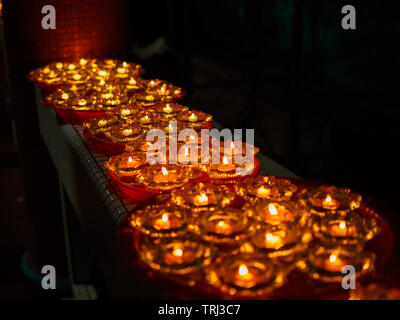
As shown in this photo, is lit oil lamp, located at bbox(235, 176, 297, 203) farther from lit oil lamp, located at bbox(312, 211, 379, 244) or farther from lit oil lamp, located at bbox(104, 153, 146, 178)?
lit oil lamp, located at bbox(104, 153, 146, 178)

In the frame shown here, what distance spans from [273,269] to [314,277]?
0.08 meters

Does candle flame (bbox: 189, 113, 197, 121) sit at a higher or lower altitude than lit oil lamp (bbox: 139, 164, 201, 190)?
higher

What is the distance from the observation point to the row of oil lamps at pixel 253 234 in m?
1.00

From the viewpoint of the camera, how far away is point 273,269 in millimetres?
991

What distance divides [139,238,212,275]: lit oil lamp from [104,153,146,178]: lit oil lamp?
0.39 metres

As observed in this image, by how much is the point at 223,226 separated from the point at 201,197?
136 millimetres

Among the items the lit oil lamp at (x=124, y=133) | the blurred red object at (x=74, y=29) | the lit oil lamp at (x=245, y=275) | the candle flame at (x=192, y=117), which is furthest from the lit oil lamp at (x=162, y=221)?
the blurred red object at (x=74, y=29)

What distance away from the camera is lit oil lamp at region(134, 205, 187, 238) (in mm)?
1128

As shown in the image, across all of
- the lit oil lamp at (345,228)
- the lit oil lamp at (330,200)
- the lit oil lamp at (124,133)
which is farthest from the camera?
the lit oil lamp at (124,133)

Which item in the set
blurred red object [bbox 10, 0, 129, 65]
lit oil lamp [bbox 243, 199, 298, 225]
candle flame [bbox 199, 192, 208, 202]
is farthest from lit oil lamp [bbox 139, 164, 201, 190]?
blurred red object [bbox 10, 0, 129, 65]

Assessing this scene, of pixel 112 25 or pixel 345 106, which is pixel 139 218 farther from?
pixel 345 106

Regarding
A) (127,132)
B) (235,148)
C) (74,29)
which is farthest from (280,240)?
(74,29)

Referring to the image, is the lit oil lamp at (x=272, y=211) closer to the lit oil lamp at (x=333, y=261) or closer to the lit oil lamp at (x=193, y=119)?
the lit oil lamp at (x=333, y=261)

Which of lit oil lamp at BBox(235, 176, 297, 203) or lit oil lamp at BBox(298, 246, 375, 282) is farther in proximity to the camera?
lit oil lamp at BBox(235, 176, 297, 203)
